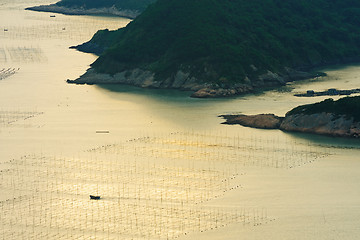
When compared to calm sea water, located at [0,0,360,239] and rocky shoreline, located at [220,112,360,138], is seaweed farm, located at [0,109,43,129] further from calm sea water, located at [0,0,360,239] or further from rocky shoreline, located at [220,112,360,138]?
rocky shoreline, located at [220,112,360,138]

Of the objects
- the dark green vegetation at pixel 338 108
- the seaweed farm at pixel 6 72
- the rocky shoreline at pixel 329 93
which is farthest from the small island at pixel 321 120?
the seaweed farm at pixel 6 72

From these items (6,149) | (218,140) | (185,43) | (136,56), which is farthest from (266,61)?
(6,149)

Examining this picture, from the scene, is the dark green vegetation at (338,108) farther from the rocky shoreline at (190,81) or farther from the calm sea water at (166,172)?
the rocky shoreline at (190,81)

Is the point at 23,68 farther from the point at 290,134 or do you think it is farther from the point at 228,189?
the point at 228,189

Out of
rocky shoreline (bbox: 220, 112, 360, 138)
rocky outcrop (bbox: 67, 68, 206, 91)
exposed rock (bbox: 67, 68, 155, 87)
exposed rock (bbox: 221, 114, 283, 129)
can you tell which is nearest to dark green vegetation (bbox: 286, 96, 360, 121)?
rocky shoreline (bbox: 220, 112, 360, 138)

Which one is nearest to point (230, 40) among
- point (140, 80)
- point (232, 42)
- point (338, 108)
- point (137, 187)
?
point (232, 42)
